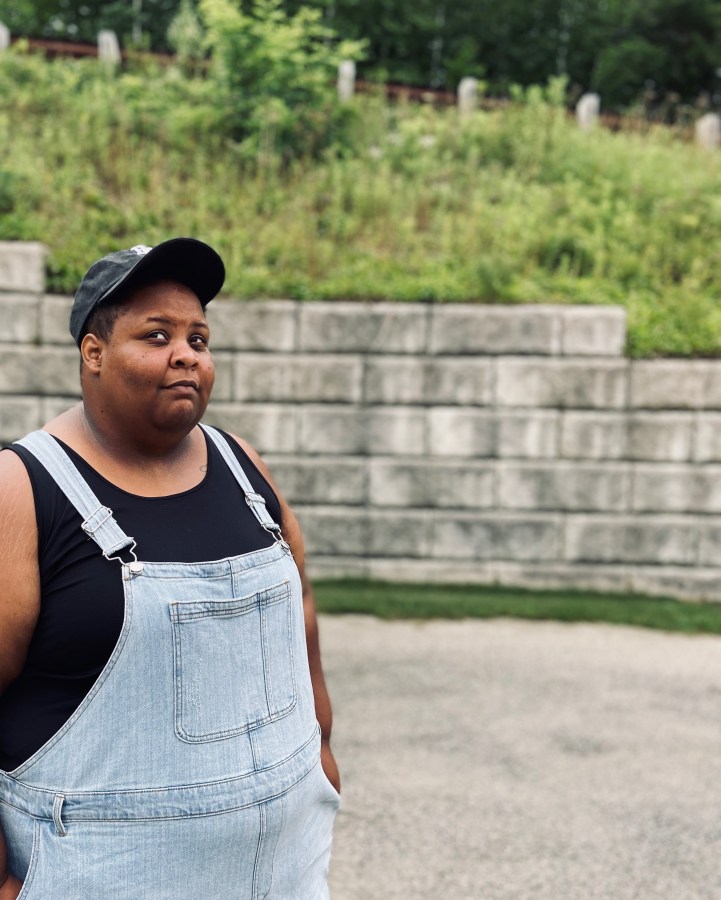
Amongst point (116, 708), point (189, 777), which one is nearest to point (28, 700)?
point (116, 708)

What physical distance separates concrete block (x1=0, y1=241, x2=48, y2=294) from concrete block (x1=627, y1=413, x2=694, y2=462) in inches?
175

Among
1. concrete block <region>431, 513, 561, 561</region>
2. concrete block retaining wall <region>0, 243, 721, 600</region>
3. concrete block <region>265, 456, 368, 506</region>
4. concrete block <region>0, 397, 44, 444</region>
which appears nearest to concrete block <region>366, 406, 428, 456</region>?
concrete block retaining wall <region>0, 243, 721, 600</region>

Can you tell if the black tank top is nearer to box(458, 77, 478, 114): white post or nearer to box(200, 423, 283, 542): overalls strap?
box(200, 423, 283, 542): overalls strap

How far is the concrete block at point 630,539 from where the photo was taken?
7.35m

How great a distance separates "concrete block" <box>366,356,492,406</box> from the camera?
7266 mm

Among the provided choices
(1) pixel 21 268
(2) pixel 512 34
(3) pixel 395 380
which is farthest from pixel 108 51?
(2) pixel 512 34

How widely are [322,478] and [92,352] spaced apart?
5.49m

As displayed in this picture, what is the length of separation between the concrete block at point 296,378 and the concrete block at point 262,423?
0.08 metres

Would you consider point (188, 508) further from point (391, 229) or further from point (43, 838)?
point (391, 229)

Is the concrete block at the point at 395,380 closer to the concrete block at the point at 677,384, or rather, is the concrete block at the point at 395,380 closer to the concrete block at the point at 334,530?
the concrete block at the point at 334,530

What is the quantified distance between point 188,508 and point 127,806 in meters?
0.51

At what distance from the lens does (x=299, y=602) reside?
191cm

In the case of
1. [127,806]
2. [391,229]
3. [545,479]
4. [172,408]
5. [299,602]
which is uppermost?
[391,229]

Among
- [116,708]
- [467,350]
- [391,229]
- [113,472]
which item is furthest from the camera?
[391,229]
